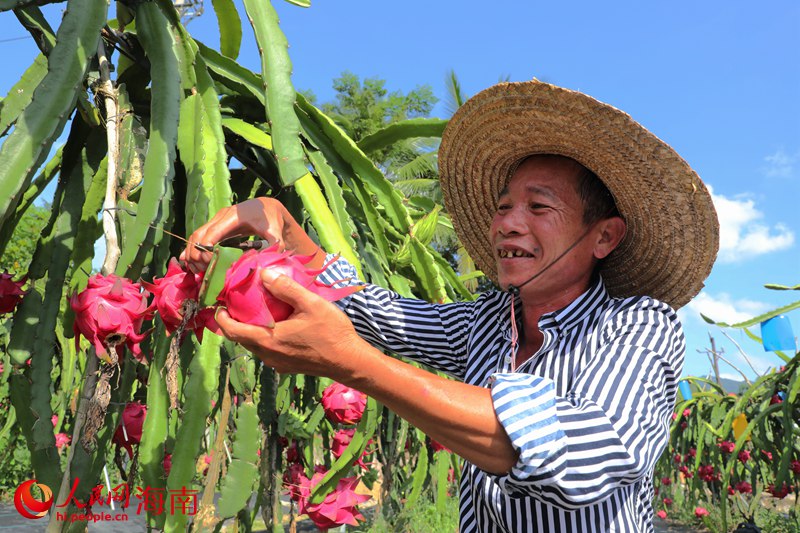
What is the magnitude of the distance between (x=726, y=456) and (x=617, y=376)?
8.76 metres

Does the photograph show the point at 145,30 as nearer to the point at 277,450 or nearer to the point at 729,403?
the point at 277,450

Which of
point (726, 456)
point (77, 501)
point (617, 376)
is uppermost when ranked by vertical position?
point (726, 456)

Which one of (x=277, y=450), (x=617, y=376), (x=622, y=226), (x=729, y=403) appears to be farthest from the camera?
(x=729, y=403)

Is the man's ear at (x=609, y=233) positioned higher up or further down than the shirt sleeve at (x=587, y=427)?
higher up

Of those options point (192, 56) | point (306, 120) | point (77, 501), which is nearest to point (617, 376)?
point (77, 501)

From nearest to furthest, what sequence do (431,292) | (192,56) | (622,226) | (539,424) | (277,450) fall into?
(539,424)
(622,226)
(192,56)
(277,450)
(431,292)

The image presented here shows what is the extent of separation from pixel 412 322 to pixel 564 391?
1.66 feet

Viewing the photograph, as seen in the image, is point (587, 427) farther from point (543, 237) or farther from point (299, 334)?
point (543, 237)

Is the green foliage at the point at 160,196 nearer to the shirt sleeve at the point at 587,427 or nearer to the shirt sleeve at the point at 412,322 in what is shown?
the shirt sleeve at the point at 412,322

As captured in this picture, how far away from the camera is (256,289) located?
2.58ft

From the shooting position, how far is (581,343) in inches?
50.3

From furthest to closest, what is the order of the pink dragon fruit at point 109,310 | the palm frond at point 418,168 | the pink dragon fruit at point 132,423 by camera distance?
the palm frond at point 418,168 < the pink dragon fruit at point 132,423 < the pink dragon fruit at point 109,310

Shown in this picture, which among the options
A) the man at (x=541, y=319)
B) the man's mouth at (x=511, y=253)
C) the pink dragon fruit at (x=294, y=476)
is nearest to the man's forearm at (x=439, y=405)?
the man at (x=541, y=319)

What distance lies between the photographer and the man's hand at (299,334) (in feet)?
2.57
